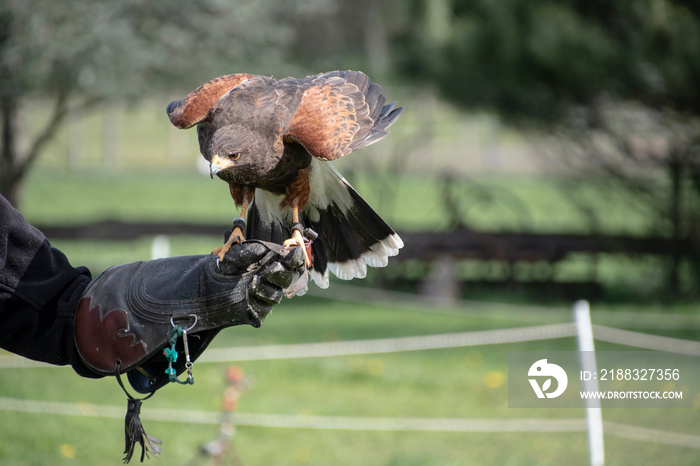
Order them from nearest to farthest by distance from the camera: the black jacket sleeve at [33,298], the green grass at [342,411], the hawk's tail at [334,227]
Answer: the black jacket sleeve at [33,298] < the hawk's tail at [334,227] < the green grass at [342,411]

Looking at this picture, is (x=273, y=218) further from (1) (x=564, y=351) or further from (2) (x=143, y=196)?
(2) (x=143, y=196)

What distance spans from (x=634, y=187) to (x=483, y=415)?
15.2 ft

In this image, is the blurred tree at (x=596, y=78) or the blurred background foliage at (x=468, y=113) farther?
the blurred tree at (x=596, y=78)

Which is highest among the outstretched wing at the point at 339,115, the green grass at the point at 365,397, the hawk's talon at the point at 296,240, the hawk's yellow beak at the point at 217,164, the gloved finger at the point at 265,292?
the outstretched wing at the point at 339,115

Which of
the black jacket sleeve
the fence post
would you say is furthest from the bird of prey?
the fence post

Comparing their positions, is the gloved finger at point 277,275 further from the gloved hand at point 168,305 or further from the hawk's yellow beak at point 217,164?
the hawk's yellow beak at point 217,164

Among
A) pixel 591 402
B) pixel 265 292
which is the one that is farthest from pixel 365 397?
pixel 265 292

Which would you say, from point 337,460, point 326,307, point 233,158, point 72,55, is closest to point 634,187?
point 326,307

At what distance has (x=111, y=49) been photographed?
27.1 ft

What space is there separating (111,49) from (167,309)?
683 centimetres

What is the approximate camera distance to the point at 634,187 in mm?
9055

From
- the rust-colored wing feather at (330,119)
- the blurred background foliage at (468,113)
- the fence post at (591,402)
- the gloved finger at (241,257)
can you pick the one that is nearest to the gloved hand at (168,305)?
the gloved finger at (241,257)

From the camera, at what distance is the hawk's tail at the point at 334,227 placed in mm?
3119

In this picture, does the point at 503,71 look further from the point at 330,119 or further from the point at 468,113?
the point at 330,119
